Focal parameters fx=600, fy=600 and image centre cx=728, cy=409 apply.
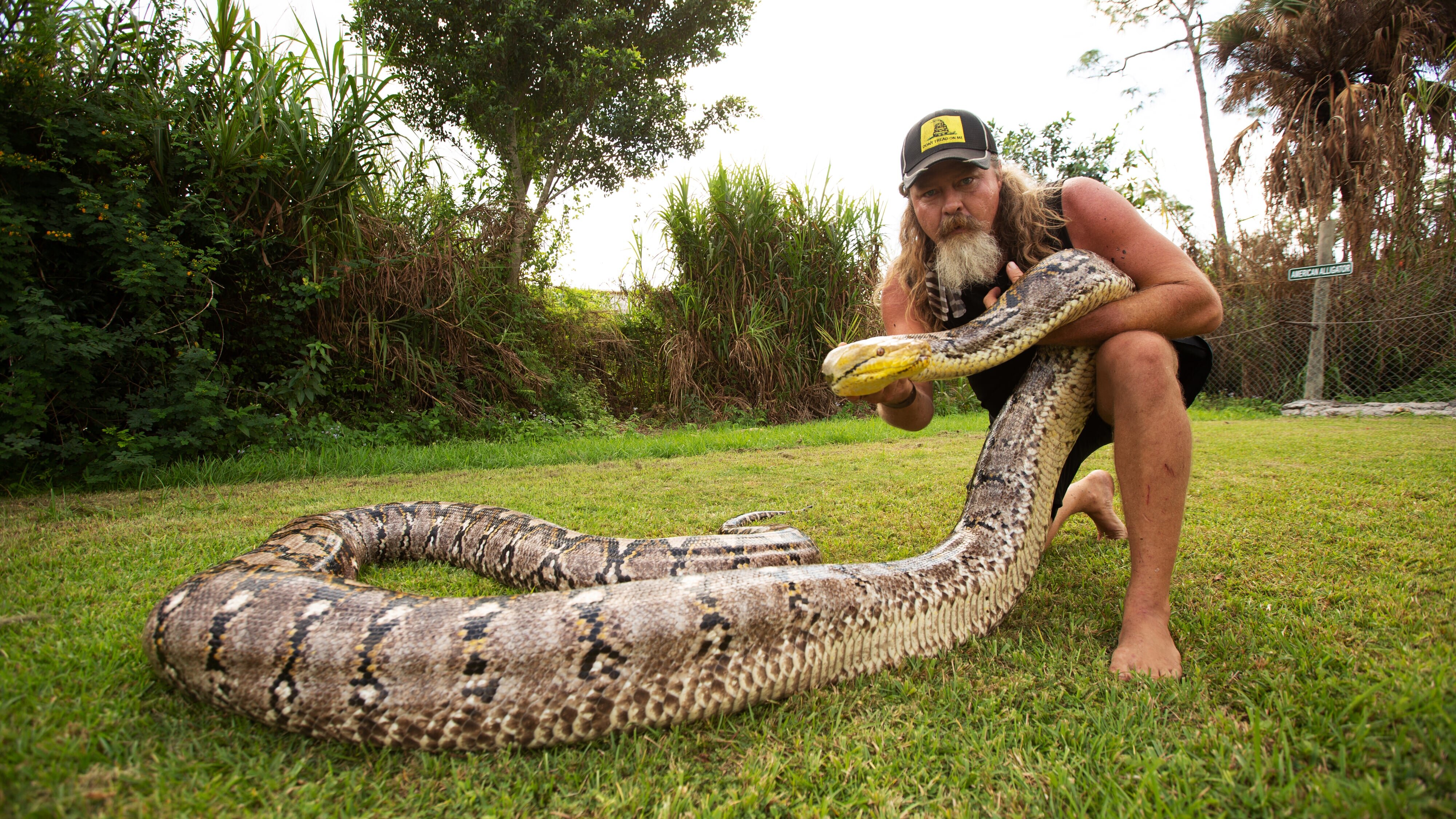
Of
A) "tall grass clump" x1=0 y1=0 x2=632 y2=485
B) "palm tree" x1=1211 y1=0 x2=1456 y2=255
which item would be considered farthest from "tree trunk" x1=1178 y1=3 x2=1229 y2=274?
"tall grass clump" x1=0 y1=0 x2=632 y2=485

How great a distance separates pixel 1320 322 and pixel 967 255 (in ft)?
34.1

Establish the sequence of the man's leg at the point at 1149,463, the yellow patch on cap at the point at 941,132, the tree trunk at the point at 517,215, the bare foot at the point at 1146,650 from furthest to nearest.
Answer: the tree trunk at the point at 517,215
the yellow patch on cap at the point at 941,132
the man's leg at the point at 1149,463
the bare foot at the point at 1146,650

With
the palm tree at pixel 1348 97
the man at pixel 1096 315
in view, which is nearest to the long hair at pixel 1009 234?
the man at pixel 1096 315

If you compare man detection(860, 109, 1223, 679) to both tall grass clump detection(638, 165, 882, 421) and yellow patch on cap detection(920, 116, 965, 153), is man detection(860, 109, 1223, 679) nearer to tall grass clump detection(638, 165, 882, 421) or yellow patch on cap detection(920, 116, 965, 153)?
yellow patch on cap detection(920, 116, 965, 153)

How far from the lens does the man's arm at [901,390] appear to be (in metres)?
2.95

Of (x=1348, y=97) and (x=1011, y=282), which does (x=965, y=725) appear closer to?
(x=1011, y=282)

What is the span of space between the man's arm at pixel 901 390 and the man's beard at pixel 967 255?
345 millimetres

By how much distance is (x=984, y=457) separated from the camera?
8.94 feet

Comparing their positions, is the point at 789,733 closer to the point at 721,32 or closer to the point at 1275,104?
the point at 721,32

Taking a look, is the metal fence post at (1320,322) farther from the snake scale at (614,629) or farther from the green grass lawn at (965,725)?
the snake scale at (614,629)

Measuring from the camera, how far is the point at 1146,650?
194cm

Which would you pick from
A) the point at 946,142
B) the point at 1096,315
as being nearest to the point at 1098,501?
the point at 1096,315

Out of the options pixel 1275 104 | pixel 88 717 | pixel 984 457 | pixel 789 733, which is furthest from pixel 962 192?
pixel 1275 104

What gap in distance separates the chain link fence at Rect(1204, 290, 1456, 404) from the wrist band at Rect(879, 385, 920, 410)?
7489 mm
